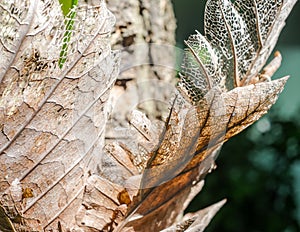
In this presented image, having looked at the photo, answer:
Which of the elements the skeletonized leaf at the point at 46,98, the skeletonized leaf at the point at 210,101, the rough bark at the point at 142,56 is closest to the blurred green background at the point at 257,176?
the rough bark at the point at 142,56

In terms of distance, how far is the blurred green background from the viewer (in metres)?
2.27

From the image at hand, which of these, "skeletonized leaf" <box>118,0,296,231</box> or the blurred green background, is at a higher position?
the blurred green background

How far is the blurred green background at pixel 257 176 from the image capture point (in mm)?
2268

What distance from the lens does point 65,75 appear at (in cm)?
35

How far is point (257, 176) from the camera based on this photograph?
2.32 m

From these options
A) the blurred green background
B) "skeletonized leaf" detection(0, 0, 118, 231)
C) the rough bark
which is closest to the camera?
"skeletonized leaf" detection(0, 0, 118, 231)

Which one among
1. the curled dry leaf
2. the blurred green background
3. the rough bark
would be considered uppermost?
the blurred green background

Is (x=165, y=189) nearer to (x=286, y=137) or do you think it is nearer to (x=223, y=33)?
(x=223, y=33)

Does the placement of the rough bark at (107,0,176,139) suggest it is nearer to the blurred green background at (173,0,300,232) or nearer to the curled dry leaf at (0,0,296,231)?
the curled dry leaf at (0,0,296,231)

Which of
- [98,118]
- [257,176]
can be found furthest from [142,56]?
[257,176]

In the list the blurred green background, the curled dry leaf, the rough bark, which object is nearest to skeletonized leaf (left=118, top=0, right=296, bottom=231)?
the curled dry leaf

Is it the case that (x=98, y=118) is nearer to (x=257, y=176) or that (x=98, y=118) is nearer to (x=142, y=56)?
(x=142, y=56)

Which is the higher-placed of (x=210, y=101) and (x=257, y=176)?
(x=257, y=176)

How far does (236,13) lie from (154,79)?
22 centimetres
